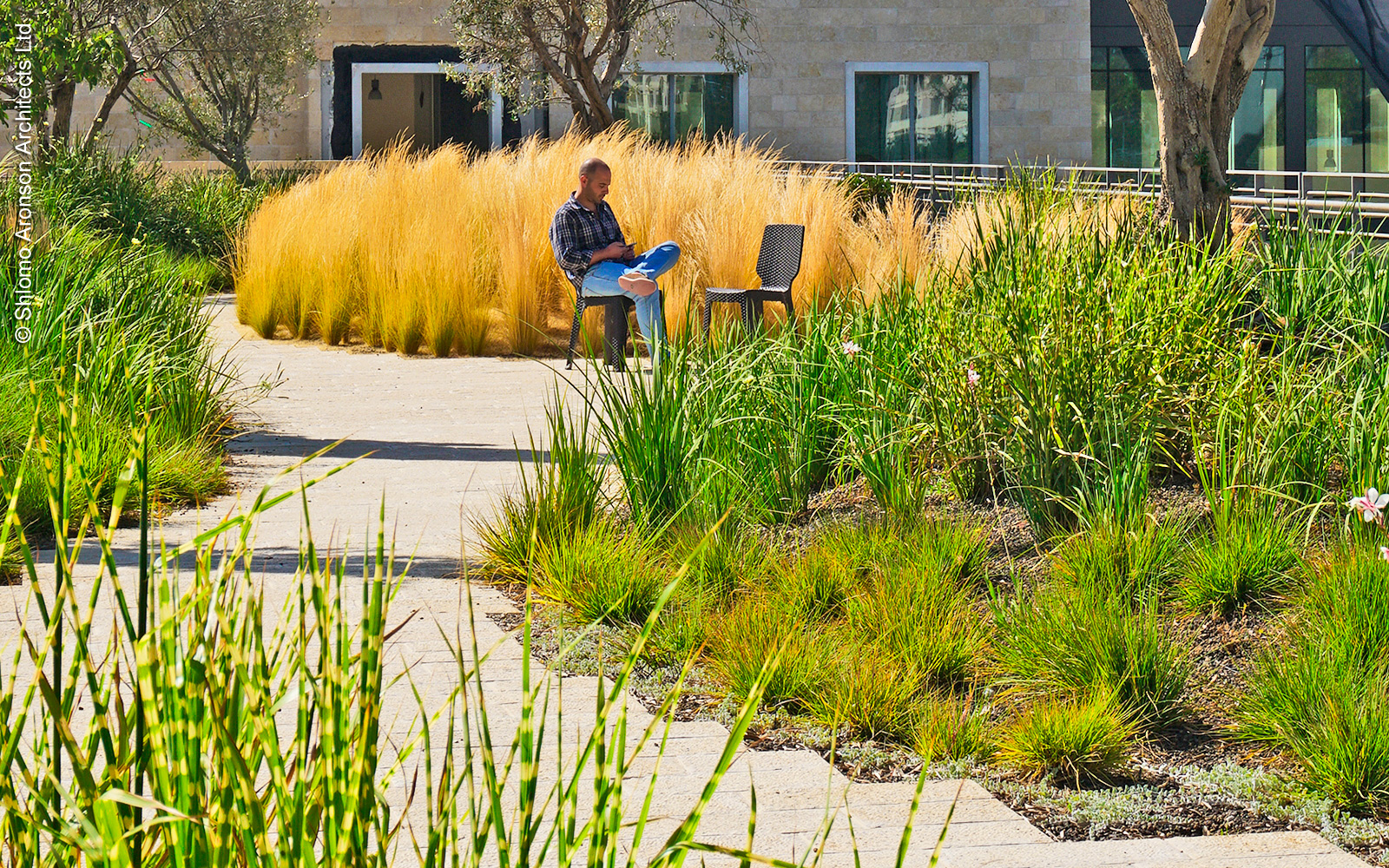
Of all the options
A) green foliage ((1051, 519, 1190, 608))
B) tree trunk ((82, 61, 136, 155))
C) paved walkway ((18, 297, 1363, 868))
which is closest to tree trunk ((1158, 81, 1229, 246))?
green foliage ((1051, 519, 1190, 608))

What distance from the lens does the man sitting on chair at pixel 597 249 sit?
30.4 feet

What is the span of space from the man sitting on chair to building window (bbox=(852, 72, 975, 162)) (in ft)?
81.2

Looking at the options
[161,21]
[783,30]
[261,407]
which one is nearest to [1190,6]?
[783,30]

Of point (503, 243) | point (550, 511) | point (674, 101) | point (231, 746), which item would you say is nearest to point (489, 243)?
point (503, 243)

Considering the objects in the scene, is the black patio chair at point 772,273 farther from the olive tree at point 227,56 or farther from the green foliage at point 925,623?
the olive tree at point 227,56

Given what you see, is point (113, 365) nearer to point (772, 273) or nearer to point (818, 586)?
point (818, 586)

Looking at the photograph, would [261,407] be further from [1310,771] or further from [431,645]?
[1310,771]

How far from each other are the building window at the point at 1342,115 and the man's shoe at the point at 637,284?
28.3 meters

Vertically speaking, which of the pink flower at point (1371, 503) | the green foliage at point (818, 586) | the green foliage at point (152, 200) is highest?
the green foliage at point (152, 200)

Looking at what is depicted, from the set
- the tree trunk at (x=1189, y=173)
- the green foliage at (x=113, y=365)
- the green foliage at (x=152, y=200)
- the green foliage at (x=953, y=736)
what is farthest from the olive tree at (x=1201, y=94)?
the green foliage at (x=152, y=200)

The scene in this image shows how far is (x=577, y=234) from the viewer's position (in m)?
9.53

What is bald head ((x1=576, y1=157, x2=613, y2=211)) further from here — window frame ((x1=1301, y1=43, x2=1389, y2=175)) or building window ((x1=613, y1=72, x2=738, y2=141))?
window frame ((x1=1301, y1=43, x2=1389, y2=175))

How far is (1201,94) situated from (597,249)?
4093 mm

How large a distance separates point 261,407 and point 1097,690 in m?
6.25
